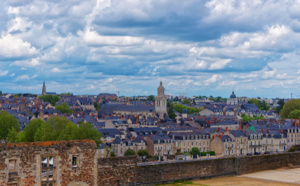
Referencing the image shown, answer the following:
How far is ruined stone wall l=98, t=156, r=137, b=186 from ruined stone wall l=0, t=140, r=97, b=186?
381 millimetres

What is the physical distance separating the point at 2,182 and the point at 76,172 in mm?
3135

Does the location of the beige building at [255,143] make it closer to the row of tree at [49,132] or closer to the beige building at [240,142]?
the beige building at [240,142]

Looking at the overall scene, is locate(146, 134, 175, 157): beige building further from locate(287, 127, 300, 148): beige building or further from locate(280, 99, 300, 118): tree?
locate(280, 99, 300, 118): tree

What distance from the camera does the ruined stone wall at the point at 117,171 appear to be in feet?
62.0

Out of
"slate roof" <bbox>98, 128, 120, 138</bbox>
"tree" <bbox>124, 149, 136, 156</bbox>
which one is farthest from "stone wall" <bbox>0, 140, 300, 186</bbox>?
"slate roof" <bbox>98, 128, 120, 138</bbox>

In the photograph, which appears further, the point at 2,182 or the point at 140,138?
the point at 140,138

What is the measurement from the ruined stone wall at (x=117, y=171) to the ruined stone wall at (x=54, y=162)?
38 centimetres

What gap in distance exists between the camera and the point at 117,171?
63.5 feet

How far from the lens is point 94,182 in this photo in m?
18.6

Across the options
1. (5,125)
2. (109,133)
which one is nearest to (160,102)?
(109,133)

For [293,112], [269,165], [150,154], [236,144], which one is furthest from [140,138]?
[293,112]

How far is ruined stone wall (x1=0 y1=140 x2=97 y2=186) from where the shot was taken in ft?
53.7

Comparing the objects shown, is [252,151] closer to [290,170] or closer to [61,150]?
[290,170]

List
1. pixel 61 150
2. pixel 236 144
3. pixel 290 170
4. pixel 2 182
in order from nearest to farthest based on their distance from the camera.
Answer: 1. pixel 2 182
2. pixel 61 150
3. pixel 290 170
4. pixel 236 144
